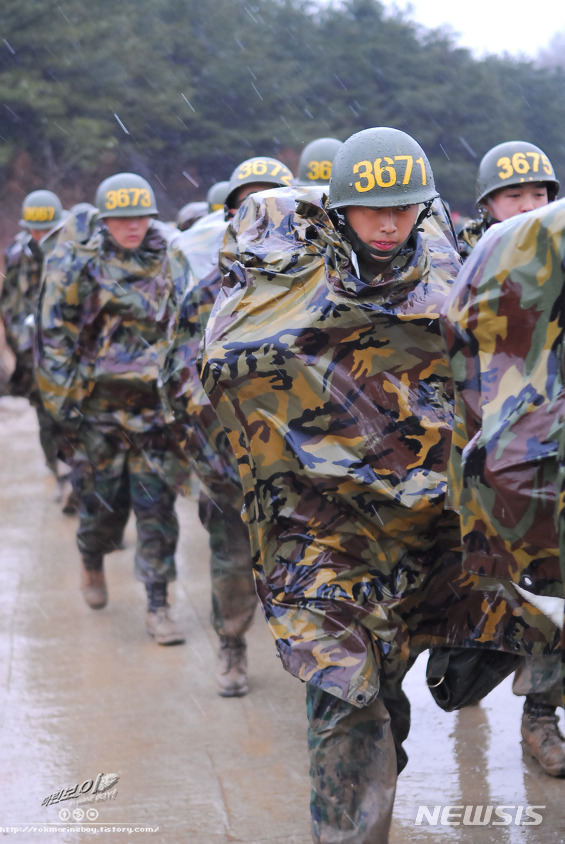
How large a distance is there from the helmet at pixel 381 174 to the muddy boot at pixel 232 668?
9.07 ft

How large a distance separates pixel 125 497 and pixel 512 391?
5.07 meters

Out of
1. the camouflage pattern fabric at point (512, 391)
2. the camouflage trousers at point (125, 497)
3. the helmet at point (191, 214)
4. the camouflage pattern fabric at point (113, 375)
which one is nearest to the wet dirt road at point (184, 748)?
the camouflage trousers at point (125, 497)

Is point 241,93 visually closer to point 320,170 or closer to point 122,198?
point 320,170

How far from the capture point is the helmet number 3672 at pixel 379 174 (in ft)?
12.7

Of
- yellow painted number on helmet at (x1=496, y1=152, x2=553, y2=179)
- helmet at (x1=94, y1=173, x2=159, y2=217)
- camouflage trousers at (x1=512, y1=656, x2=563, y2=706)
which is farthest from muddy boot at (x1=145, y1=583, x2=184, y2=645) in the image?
yellow painted number on helmet at (x1=496, y1=152, x2=553, y2=179)

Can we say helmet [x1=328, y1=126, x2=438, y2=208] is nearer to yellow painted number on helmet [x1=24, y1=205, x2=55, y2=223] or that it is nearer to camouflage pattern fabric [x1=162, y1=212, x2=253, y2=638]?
camouflage pattern fabric [x1=162, y1=212, x2=253, y2=638]

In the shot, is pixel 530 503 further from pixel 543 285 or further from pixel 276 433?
pixel 276 433

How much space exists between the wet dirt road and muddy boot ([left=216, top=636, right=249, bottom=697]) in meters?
0.06

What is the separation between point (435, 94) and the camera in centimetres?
3002

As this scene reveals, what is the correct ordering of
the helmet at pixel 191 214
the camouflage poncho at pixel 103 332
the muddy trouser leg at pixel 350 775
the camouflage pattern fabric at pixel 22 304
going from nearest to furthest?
the muddy trouser leg at pixel 350 775
the camouflage poncho at pixel 103 332
the helmet at pixel 191 214
the camouflage pattern fabric at pixel 22 304

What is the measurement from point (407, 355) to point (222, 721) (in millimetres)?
2528

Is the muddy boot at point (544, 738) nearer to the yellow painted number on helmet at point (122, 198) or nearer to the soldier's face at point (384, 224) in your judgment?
the soldier's face at point (384, 224)

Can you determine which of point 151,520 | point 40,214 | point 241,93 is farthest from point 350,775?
point 241,93

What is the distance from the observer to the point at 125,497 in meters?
7.60
